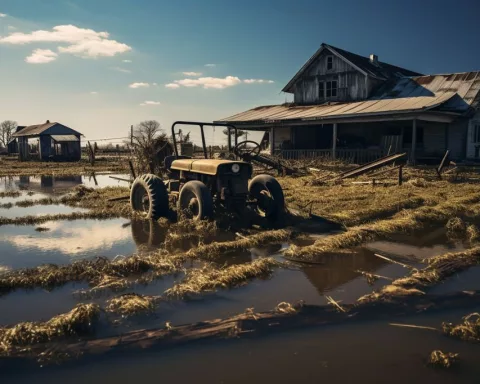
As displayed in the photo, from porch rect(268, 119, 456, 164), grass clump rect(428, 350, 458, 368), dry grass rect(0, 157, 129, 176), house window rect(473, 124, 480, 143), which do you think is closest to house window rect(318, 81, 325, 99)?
porch rect(268, 119, 456, 164)

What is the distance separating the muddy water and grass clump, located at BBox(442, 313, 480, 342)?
0.10m

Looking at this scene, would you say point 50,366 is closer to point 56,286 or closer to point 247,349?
point 247,349

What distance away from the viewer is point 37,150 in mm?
43062

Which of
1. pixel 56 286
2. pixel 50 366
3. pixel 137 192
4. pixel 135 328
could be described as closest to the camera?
pixel 50 366

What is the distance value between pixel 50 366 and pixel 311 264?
341cm

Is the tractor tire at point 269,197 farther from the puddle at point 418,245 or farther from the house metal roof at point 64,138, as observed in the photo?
the house metal roof at point 64,138

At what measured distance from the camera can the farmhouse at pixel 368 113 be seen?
1978 cm

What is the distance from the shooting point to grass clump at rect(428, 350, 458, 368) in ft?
9.63

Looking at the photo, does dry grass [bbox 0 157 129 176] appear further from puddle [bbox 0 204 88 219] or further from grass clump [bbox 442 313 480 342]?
grass clump [bbox 442 313 480 342]

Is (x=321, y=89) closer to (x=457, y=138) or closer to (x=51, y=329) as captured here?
(x=457, y=138)

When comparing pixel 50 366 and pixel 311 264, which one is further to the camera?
pixel 311 264

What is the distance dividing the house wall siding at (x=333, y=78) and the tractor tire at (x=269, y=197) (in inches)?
737

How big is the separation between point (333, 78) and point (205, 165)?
20.6 metres

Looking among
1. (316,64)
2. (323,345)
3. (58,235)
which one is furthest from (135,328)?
(316,64)
